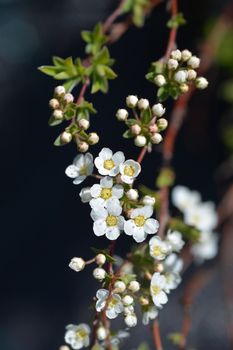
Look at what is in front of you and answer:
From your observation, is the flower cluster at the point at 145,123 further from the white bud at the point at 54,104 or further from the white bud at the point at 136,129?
the white bud at the point at 54,104

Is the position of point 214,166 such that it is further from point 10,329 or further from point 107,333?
point 107,333

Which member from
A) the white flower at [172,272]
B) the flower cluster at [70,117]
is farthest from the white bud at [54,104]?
the white flower at [172,272]

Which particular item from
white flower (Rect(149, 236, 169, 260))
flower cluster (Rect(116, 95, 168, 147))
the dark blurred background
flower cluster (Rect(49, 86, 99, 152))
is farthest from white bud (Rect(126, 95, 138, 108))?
the dark blurred background

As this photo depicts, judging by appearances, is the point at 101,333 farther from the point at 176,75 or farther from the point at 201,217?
the point at 201,217

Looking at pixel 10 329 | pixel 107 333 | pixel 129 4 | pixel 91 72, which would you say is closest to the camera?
pixel 107 333

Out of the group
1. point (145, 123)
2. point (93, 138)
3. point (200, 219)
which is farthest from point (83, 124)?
point (200, 219)

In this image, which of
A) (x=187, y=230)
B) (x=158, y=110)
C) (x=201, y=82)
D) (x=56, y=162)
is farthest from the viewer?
(x=56, y=162)

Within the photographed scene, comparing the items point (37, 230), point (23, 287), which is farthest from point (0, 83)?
point (23, 287)
